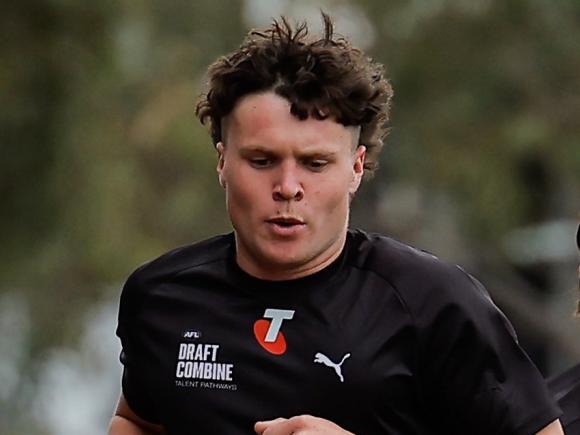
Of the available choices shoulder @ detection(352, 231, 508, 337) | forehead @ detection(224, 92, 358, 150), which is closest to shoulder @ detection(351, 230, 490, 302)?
shoulder @ detection(352, 231, 508, 337)

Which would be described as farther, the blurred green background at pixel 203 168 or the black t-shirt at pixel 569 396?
the blurred green background at pixel 203 168

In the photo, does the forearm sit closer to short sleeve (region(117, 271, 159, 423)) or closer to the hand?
short sleeve (region(117, 271, 159, 423))

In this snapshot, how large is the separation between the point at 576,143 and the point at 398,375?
11.9 m

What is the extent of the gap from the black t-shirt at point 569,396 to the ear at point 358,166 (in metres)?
1.07

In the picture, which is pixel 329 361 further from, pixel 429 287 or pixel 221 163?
pixel 221 163

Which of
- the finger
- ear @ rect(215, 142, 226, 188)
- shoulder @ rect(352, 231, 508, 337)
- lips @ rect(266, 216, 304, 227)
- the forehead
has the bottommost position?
the finger

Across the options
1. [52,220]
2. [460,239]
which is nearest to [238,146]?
[52,220]

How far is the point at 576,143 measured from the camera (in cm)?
1565

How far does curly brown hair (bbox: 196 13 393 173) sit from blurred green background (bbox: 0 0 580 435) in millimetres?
7078

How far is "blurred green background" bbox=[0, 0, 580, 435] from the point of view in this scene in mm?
11797

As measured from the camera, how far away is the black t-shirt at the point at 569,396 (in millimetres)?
4902

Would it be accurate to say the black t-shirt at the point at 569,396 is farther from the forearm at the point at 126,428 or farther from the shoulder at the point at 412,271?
the forearm at the point at 126,428

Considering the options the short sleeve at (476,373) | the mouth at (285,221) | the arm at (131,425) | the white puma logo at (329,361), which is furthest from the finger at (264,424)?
the arm at (131,425)

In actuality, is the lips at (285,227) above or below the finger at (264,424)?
above
